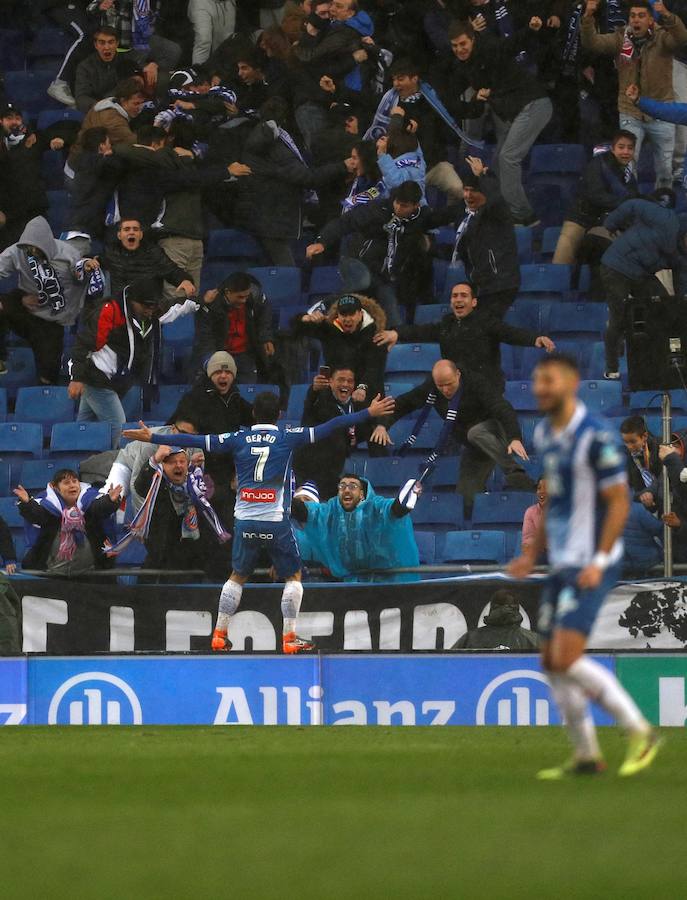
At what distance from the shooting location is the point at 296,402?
1778 centimetres

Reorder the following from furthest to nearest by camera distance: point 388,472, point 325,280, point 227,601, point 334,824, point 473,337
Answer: point 325,280, point 388,472, point 473,337, point 227,601, point 334,824

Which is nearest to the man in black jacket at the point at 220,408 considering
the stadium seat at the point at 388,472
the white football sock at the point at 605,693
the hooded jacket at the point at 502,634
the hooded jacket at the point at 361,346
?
the hooded jacket at the point at 361,346

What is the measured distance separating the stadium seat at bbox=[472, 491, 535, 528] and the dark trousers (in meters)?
5.27

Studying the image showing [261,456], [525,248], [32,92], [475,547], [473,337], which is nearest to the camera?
[261,456]

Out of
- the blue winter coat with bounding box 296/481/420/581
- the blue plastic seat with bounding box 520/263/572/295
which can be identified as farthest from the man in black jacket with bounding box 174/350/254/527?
the blue plastic seat with bounding box 520/263/572/295

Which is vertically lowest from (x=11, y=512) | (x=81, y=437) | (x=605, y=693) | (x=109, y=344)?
(x=11, y=512)

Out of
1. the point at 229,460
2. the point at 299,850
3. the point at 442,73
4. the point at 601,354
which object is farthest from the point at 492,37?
the point at 299,850

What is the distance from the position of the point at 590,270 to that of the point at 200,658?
23.5 feet

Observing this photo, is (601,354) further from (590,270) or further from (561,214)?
(561,214)

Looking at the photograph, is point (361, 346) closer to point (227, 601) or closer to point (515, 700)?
point (227, 601)

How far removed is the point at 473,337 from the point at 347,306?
1.26m

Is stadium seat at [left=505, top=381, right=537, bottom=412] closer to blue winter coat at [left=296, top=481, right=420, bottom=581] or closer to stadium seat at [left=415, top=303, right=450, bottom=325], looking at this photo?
stadium seat at [left=415, top=303, right=450, bottom=325]

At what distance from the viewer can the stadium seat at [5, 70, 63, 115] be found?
22.9 metres

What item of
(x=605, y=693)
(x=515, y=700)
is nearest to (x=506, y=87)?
(x=515, y=700)
